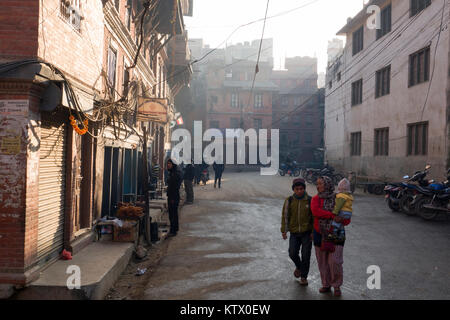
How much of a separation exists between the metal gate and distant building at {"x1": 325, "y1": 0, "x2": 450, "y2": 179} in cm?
1397

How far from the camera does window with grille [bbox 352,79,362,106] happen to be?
24.9 metres

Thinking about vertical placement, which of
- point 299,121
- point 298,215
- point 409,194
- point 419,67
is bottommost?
point 409,194

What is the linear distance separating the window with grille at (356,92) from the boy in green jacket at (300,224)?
68.4 feet

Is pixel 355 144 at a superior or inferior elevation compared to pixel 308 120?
inferior

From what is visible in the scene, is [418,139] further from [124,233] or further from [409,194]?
[124,233]

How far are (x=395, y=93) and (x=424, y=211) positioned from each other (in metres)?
9.90

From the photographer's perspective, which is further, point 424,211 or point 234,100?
point 234,100

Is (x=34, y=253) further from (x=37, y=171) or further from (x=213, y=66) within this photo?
(x=213, y=66)

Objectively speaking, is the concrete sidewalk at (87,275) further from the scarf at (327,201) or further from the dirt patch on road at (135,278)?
the scarf at (327,201)

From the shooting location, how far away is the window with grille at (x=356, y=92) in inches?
982

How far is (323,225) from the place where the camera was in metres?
5.33

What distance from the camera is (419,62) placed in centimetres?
1758

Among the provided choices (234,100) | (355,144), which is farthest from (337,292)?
(234,100)
